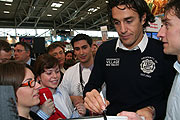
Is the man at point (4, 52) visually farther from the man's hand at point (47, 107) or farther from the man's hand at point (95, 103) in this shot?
the man's hand at point (95, 103)

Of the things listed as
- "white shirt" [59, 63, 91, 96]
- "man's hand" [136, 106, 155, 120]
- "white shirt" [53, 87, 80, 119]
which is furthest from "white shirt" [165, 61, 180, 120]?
"white shirt" [59, 63, 91, 96]

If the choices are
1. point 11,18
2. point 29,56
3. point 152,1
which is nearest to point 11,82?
point 29,56

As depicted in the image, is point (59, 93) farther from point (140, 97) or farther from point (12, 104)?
point (12, 104)

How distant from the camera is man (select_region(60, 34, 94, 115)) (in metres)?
2.32

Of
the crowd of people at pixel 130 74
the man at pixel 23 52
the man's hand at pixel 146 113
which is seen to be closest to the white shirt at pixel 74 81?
the crowd of people at pixel 130 74

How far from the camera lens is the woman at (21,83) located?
3.75 ft

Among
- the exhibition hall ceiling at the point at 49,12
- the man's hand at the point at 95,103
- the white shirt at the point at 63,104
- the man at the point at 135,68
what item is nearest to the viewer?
the man's hand at the point at 95,103

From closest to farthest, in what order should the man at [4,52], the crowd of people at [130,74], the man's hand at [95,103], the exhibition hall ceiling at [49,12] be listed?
the man's hand at [95,103]
the crowd of people at [130,74]
the man at [4,52]
the exhibition hall ceiling at [49,12]

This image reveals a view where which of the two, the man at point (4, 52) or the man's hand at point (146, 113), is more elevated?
the man at point (4, 52)

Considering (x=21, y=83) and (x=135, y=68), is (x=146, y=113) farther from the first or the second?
(x=21, y=83)

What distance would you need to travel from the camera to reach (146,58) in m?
1.36

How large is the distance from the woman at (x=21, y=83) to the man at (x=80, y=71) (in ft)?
2.85

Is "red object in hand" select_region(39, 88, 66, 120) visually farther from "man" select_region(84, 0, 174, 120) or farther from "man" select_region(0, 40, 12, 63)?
"man" select_region(0, 40, 12, 63)

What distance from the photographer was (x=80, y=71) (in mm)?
2383
